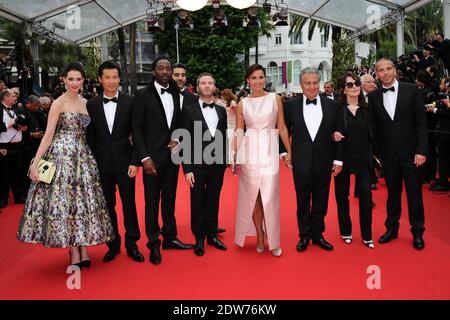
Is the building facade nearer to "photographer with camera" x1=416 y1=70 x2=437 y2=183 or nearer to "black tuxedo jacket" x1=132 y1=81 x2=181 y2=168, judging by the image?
"photographer with camera" x1=416 y1=70 x2=437 y2=183

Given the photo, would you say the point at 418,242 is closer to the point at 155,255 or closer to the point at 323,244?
the point at 323,244

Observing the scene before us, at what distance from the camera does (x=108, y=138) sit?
405 centimetres

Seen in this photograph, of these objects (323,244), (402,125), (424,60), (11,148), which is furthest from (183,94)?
(424,60)

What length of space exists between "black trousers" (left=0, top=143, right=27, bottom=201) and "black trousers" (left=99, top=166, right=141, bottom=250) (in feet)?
11.7

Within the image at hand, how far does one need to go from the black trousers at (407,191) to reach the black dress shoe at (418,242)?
0.05 metres

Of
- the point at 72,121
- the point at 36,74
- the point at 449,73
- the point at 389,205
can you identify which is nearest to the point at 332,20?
the point at 449,73

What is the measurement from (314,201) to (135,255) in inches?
69.4

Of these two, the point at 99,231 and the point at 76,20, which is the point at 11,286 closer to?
the point at 99,231

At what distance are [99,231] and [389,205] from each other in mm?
2864

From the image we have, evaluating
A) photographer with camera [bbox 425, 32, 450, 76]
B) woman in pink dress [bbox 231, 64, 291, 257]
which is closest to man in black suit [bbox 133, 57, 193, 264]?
woman in pink dress [bbox 231, 64, 291, 257]

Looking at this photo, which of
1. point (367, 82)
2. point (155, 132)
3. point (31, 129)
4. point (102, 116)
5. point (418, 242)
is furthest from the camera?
point (31, 129)

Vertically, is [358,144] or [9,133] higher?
[9,133]

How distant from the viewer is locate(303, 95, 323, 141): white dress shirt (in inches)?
168

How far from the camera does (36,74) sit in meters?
12.1
